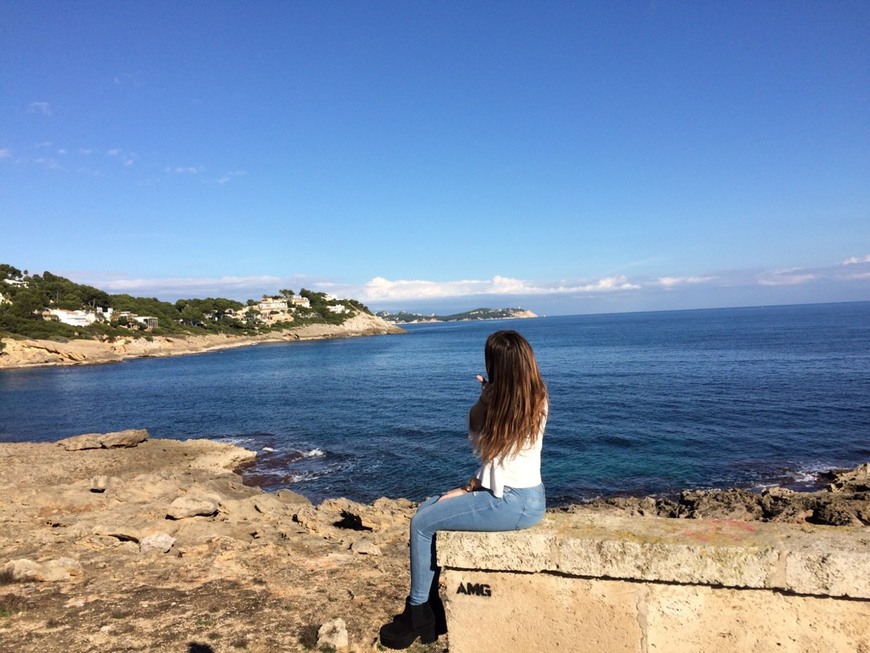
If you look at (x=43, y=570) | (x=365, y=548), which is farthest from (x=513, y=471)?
(x=43, y=570)

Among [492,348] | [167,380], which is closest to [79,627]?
[492,348]

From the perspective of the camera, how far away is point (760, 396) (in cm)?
3372

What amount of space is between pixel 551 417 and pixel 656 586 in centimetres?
2949

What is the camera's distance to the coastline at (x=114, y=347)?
76.4 metres

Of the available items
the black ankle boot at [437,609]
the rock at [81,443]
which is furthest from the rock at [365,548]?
the rock at [81,443]

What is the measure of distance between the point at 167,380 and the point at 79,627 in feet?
193

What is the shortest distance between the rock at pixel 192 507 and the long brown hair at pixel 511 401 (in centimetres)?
1001

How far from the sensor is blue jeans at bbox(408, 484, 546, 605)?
9.91 ft

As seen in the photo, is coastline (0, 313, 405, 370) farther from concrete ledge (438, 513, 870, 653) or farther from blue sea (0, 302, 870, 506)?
concrete ledge (438, 513, 870, 653)

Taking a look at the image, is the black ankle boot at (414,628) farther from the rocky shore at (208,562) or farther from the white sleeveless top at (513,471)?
the rocky shore at (208,562)

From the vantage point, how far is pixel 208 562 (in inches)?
310

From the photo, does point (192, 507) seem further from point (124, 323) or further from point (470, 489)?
point (124, 323)

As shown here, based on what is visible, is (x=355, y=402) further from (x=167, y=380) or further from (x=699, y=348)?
(x=699, y=348)

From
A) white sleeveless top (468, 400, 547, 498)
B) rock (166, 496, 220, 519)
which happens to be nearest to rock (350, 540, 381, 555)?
rock (166, 496, 220, 519)
